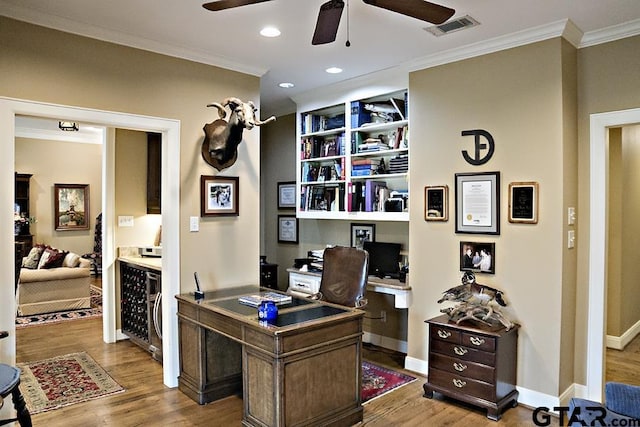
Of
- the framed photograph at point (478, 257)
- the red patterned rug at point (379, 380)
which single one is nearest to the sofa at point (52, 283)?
the red patterned rug at point (379, 380)

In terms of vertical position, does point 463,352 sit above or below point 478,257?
below

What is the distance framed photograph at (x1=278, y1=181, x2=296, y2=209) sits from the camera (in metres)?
5.77

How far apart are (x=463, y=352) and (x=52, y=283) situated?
5563 millimetres

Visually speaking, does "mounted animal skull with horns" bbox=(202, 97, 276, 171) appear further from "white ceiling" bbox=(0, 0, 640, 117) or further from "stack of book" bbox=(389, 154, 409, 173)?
"stack of book" bbox=(389, 154, 409, 173)

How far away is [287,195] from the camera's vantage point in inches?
231

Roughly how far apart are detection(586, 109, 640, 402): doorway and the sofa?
6173 mm

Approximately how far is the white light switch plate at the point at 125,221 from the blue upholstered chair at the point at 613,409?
469 cm

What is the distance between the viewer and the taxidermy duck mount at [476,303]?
11.0ft

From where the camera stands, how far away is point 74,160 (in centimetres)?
903

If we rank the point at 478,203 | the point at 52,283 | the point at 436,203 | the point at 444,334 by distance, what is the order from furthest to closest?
the point at 52,283
the point at 436,203
the point at 478,203
the point at 444,334

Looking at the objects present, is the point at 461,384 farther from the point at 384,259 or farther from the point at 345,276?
the point at 384,259

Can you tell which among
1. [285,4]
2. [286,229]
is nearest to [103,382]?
[286,229]

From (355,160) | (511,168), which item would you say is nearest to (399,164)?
(355,160)

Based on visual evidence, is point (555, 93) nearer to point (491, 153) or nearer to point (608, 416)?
point (491, 153)
